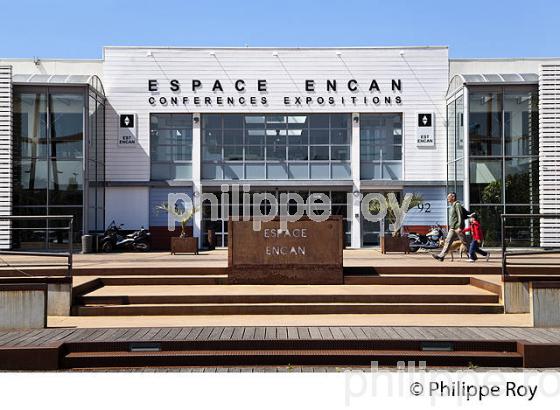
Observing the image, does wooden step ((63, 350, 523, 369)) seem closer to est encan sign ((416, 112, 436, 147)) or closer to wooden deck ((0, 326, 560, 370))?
wooden deck ((0, 326, 560, 370))

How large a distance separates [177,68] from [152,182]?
503cm

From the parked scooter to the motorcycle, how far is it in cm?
1030

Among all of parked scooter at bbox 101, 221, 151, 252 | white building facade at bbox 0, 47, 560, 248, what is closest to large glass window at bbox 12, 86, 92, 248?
parked scooter at bbox 101, 221, 151, 252

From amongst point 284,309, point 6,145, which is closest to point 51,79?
point 6,145

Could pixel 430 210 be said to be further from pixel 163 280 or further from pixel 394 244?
pixel 163 280

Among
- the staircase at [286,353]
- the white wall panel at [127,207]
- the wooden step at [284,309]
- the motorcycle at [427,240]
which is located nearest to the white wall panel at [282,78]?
the white wall panel at [127,207]

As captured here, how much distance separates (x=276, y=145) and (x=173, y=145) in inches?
175

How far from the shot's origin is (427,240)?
23328 millimetres

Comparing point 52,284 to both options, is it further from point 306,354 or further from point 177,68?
point 177,68

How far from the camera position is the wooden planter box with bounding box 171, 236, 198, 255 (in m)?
20.7

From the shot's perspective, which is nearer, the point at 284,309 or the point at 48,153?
the point at 284,309

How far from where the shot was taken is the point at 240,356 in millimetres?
7289

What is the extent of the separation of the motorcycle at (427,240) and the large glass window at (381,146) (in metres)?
3.27

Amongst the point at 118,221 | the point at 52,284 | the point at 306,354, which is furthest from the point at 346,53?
the point at 306,354
